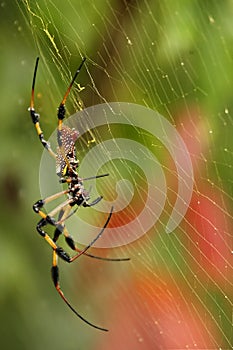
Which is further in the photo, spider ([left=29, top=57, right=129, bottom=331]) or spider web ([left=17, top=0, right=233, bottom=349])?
spider web ([left=17, top=0, right=233, bottom=349])

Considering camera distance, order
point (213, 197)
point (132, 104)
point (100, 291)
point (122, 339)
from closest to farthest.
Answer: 1. point (213, 197)
2. point (132, 104)
3. point (122, 339)
4. point (100, 291)

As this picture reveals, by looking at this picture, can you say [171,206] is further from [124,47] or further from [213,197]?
[124,47]

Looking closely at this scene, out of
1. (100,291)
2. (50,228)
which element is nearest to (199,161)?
(50,228)

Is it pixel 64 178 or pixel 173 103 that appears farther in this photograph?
pixel 173 103

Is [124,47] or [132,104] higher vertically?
[124,47]

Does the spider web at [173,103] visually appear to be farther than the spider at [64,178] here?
Yes

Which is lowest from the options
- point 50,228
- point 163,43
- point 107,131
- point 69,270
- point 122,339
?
point 122,339

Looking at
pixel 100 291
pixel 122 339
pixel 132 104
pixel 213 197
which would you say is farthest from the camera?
pixel 100 291

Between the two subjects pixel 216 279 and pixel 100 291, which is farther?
pixel 100 291
